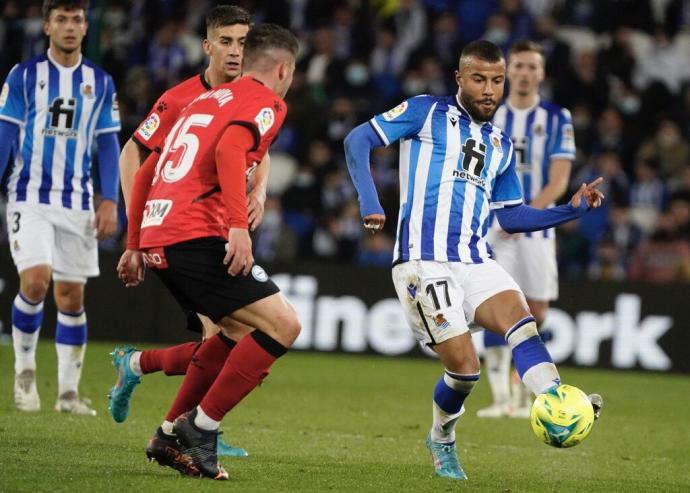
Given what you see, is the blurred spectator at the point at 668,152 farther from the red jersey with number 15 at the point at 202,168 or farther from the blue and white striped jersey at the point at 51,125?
the red jersey with number 15 at the point at 202,168

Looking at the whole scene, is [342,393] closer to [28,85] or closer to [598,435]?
[598,435]

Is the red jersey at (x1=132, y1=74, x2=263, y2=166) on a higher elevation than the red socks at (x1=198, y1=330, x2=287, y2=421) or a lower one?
higher

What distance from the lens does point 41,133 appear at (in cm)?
868

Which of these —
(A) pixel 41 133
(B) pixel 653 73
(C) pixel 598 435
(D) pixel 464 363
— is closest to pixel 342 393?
(C) pixel 598 435

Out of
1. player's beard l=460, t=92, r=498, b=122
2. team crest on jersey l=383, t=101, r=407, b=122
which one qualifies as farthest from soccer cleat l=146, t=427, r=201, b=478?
player's beard l=460, t=92, r=498, b=122

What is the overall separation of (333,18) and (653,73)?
15.3 feet

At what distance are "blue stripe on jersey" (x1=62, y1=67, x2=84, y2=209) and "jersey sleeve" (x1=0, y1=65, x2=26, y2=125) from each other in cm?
34

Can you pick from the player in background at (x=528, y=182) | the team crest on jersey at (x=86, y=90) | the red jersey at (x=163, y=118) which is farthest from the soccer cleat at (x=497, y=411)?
the red jersey at (x=163, y=118)

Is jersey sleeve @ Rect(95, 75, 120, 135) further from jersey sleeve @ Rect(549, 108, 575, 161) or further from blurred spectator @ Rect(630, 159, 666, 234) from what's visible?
blurred spectator @ Rect(630, 159, 666, 234)

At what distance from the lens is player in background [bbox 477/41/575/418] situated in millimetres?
10141

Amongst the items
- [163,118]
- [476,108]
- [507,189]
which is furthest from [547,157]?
[163,118]

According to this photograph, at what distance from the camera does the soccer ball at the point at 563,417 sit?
233 inches

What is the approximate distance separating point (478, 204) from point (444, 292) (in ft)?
1.92

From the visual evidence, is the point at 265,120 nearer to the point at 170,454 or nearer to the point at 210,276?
the point at 210,276
